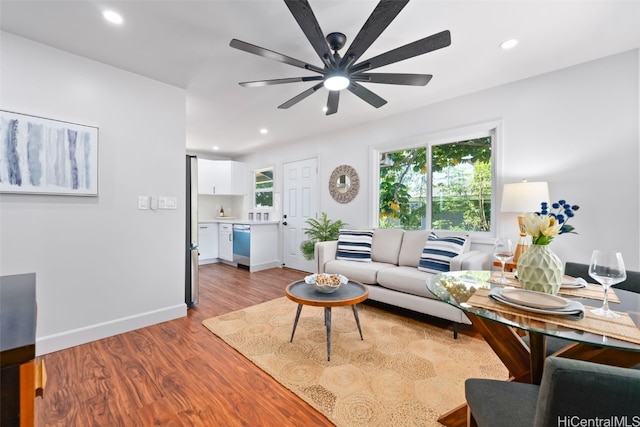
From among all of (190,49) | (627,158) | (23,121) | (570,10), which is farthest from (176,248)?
(627,158)

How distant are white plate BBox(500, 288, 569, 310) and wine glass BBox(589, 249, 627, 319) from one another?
0.11 metres

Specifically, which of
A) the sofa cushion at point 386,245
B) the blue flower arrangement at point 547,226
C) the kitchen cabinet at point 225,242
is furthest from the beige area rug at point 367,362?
the kitchen cabinet at point 225,242

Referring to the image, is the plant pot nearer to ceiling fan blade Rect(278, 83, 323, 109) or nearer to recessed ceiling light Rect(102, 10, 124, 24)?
ceiling fan blade Rect(278, 83, 323, 109)

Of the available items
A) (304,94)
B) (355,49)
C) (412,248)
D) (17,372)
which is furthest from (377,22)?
(412,248)

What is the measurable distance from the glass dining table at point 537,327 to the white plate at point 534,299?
0.14 feet

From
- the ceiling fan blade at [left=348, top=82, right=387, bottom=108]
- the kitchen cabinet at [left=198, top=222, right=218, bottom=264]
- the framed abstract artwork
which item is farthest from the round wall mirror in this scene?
the framed abstract artwork

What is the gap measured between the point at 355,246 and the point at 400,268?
70cm

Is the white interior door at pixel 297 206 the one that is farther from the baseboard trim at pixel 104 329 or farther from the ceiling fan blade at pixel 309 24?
the ceiling fan blade at pixel 309 24

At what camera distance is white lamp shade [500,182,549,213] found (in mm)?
2287

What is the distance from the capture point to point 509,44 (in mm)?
2086

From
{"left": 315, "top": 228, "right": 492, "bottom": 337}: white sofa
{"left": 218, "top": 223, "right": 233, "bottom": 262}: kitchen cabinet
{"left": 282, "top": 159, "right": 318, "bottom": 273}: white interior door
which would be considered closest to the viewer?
{"left": 315, "top": 228, "right": 492, "bottom": 337}: white sofa

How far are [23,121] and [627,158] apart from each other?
4778 mm

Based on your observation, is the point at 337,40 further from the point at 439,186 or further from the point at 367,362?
the point at 367,362

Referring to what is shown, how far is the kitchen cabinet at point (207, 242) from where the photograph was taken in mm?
5457
